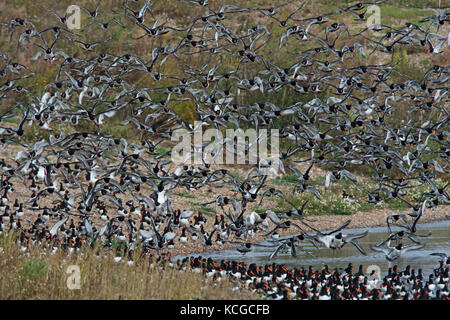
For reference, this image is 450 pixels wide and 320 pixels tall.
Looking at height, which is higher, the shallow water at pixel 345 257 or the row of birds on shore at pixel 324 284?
the shallow water at pixel 345 257

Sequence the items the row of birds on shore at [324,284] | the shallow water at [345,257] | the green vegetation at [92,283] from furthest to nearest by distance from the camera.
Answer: the shallow water at [345,257] < the row of birds on shore at [324,284] < the green vegetation at [92,283]

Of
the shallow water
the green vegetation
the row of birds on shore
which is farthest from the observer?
the shallow water

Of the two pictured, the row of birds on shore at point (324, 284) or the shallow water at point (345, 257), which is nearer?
the row of birds on shore at point (324, 284)

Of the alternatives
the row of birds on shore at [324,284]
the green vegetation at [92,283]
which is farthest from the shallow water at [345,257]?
the green vegetation at [92,283]

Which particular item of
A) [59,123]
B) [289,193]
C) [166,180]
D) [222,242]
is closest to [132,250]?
[166,180]

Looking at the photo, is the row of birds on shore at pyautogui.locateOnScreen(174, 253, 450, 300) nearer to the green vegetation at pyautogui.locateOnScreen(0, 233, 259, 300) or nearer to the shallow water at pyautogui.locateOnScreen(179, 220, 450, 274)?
the green vegetation at pyautogui.locateOnScreen(0, 233, 259, 300)

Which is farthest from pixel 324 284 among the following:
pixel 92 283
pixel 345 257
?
pixel 345 257

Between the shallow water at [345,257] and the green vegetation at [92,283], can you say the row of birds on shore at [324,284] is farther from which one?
the shallow water at [345,257]

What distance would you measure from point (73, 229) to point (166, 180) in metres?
3.30

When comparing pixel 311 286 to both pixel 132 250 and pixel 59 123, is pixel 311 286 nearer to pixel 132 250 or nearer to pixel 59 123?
pixel 132 250

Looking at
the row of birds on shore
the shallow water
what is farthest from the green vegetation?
the shallow water

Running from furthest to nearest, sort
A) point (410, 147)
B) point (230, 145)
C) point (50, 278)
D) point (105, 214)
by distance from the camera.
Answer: point (410, 147) → point (105, 214) → point (230, 145) → point (50, 278)

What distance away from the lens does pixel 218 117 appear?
47.4ft

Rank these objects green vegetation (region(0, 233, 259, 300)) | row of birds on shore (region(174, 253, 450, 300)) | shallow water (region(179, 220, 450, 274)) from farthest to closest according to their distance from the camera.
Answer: shallow water (region(179, 220, 450, 274))
row of birds on shore (region(174, 253, 450, 300))
green vegetation (region(0, 233, 259, 300))
